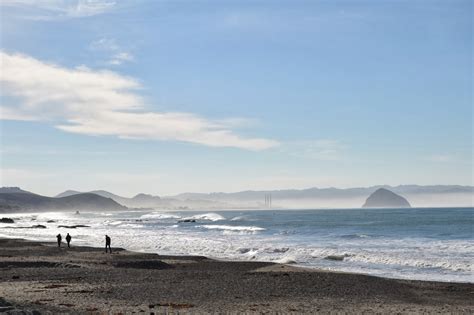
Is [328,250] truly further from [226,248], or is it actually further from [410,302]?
[410,302]

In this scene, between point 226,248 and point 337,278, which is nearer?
point 337,278

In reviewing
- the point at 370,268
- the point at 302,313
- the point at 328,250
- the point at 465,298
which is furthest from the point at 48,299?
the point at 328,250

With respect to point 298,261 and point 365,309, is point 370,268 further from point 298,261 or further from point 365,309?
point 365,309

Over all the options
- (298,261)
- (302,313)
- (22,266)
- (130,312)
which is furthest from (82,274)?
(298,261)

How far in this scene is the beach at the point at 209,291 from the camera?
57.0 feet

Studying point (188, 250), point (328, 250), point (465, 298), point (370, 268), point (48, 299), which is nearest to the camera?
point (48, 299)

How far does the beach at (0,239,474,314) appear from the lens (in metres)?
17.4

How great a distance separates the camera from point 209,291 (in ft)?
69.8

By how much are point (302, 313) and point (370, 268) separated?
18.4 m

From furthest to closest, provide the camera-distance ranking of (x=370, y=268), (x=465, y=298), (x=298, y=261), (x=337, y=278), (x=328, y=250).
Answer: (x=328, y=250), (x=298, y=261), (x=370, y=268), (x=337, y=278), (x=465, y=298)

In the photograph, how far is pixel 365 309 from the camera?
18.1 metres

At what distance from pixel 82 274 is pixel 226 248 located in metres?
24.7

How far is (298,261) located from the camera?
3803cm

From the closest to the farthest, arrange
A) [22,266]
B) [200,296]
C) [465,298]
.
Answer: [200,296], [465,298], [22,266]
